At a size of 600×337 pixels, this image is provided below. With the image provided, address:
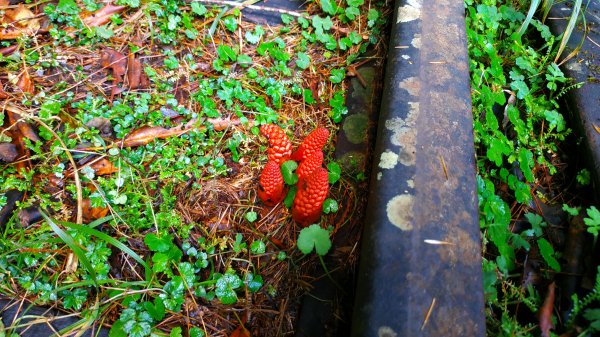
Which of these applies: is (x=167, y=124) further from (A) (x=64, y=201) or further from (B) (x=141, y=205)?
(A) (x=64, y=201)

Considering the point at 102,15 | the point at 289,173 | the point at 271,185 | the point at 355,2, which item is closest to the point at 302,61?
the point at 355,2

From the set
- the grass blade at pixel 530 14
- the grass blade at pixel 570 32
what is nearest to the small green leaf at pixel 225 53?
the grass blade at pixel 530 14

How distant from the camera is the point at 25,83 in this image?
2307mm

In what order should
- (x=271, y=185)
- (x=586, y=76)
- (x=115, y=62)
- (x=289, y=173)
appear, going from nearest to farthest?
(x=271, y=185)
(x=289, y=173)
(x=586, y=76)
(x=115, y=62)

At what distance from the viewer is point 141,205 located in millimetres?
1997

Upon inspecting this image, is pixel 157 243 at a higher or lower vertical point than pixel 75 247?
lower

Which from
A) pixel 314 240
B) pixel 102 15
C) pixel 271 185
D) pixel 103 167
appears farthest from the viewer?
pixel 102 15

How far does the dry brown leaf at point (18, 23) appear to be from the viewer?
2471mm

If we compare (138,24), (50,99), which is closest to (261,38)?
(138,24)

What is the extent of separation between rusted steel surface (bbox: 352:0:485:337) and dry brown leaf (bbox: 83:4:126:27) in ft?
6.14

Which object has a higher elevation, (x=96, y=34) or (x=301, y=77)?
(x=96, y=34)

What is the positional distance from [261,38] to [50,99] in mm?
1345

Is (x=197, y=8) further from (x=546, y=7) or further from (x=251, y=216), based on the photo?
(x=546, y=7)

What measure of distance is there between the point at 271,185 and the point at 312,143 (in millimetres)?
295
